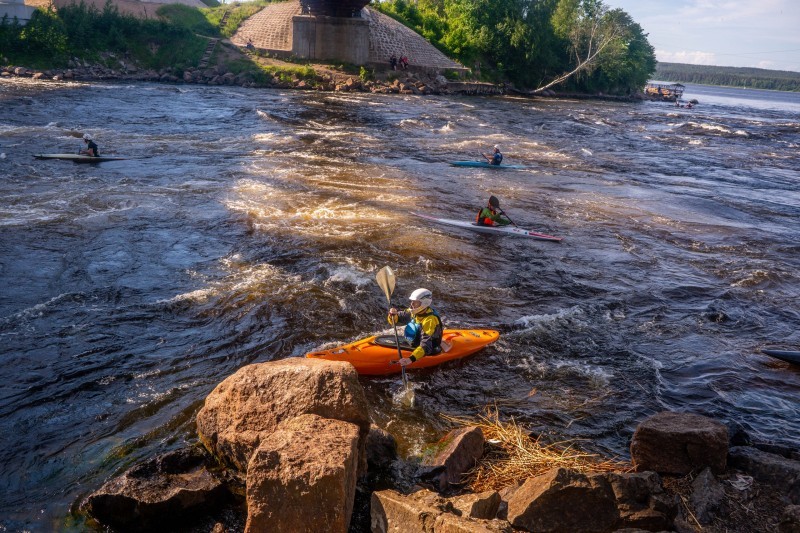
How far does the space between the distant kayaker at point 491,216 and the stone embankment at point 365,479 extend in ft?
24.2

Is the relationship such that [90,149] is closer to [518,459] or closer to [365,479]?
[365,479]

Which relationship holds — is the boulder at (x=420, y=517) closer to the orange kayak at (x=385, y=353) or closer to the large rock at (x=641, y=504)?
the large rock at (x=641, y=504)

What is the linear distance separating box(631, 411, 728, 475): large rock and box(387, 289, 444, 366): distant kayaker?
2.62 m

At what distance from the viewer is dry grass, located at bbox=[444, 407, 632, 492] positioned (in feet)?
17.3

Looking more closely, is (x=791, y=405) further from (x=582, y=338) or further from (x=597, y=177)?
(x=597, y=177)

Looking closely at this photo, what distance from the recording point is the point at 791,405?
282 inches

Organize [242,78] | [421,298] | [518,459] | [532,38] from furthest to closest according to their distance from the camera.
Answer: [532,38] < [242,78] < [421,298] < [518,459]

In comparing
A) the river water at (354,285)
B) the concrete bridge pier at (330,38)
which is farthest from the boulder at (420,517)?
the concrete bridge pier at (330,38)

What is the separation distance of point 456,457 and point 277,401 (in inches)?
67.7

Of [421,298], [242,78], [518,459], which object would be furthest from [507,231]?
[242,78]

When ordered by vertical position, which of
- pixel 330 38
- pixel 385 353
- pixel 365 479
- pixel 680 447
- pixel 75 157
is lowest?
pixel 365 479

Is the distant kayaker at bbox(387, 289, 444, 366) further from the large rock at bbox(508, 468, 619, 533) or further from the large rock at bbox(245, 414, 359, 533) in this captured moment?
A: the large rock at bbox(245, 414, 359, 533)

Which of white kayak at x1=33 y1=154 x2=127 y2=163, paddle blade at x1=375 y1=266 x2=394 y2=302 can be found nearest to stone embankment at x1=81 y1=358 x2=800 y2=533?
paddle blade at x1=375 y1=266 x2=394 y2=302

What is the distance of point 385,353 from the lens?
7.29 m
